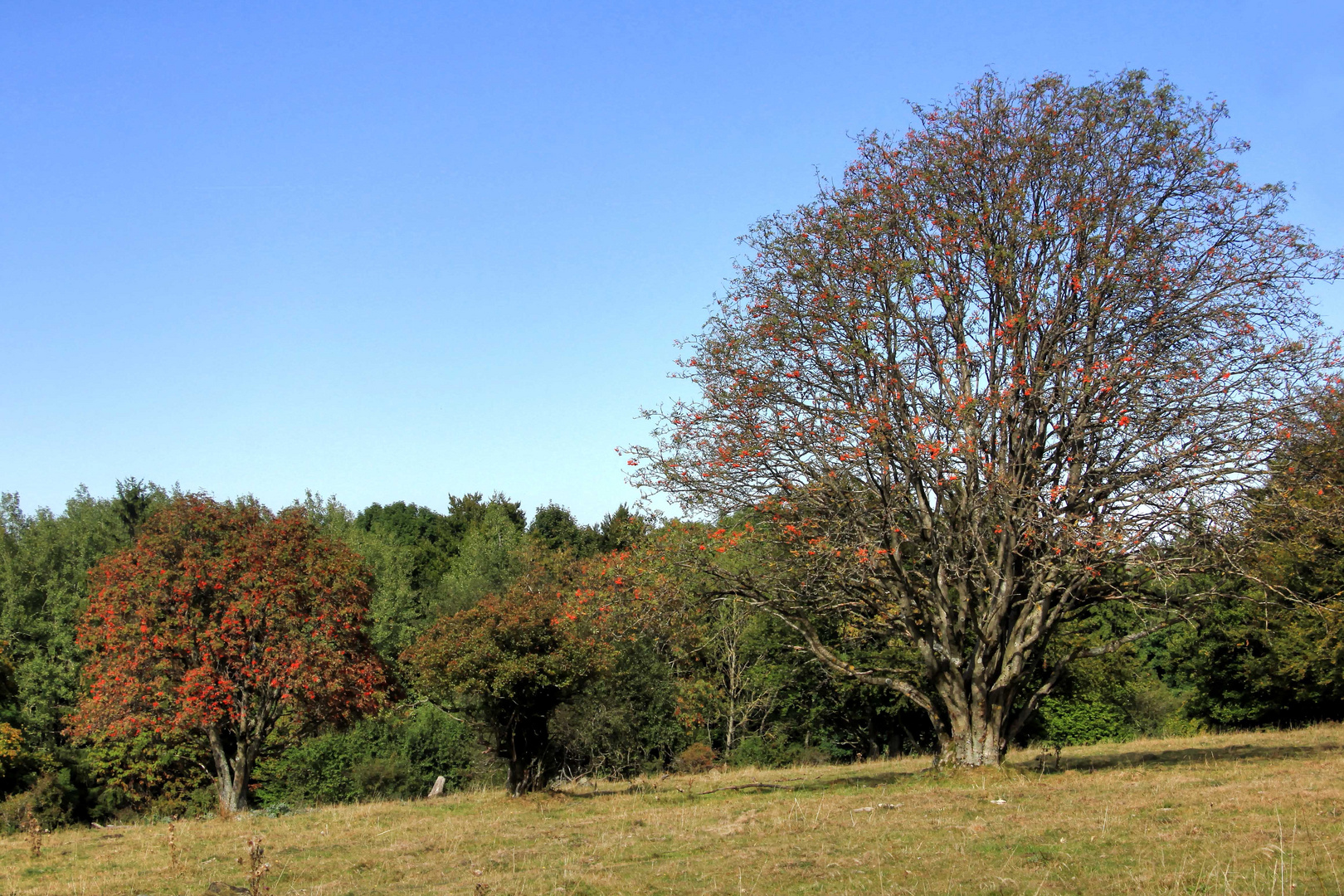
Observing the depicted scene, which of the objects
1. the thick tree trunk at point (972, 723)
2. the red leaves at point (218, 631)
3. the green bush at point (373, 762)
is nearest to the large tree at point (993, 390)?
the thick tree trunk at point (972, 723)

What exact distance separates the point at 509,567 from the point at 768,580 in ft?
124

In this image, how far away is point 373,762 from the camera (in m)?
35.5

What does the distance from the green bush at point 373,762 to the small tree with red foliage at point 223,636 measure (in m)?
9.38

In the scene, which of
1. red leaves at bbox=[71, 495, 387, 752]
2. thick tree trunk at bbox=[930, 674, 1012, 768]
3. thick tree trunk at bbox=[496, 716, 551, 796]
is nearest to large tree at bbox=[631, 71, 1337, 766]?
thick tree trunk at bbox=[930, 674, 1012, 768]

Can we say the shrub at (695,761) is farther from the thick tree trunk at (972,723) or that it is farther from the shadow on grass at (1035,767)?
the thick tree trunk at (972,723)

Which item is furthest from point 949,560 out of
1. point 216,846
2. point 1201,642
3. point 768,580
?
point 1201,642

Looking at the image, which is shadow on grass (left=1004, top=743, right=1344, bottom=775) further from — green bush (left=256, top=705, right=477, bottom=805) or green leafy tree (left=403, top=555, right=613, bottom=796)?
green bush (left=256, top=705, right=477, bottom=805)

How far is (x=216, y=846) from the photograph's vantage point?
44.0 feet

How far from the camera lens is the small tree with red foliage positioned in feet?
78.7

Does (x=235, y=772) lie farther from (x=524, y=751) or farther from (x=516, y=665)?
(x=516, y=665)

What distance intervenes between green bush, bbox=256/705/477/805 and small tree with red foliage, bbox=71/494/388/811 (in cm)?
938

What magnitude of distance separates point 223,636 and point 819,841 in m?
19.1

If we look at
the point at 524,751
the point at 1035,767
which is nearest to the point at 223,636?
the point at 524,751

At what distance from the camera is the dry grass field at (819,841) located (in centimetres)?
825
